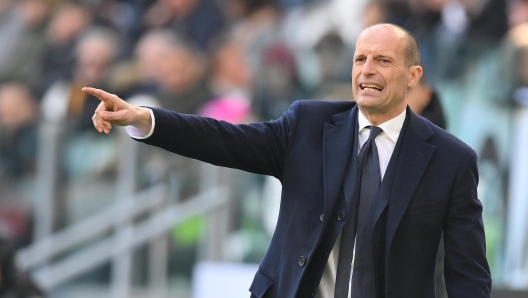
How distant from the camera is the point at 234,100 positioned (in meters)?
8.05

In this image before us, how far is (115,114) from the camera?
3445 mm

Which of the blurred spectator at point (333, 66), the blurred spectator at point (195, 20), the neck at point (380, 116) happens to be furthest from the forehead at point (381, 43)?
the blurred spectator at point (195, 20)

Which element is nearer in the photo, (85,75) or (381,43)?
(381,43)

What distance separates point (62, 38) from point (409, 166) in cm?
646

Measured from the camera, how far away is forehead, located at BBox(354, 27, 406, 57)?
3736mm

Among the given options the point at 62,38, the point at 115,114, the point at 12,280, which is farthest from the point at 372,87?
the point at 62,38

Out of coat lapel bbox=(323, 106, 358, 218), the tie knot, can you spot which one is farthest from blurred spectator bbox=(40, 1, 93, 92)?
the tie knot

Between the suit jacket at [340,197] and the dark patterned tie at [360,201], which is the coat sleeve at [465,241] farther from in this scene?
the dark patterned tie at [360,201]

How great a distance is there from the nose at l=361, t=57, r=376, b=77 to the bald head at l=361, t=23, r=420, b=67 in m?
0.14

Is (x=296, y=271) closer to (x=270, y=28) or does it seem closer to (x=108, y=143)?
(x=108, y=143)

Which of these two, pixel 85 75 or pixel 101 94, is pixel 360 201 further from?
pixel 85 75

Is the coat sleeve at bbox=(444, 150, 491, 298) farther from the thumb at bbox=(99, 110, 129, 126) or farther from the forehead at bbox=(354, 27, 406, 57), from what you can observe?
the thumb at bbox=(99, 110, 129, 126)

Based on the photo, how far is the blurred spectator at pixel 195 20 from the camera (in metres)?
9.10

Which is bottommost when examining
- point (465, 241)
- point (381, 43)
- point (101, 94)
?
point (465, 241)
